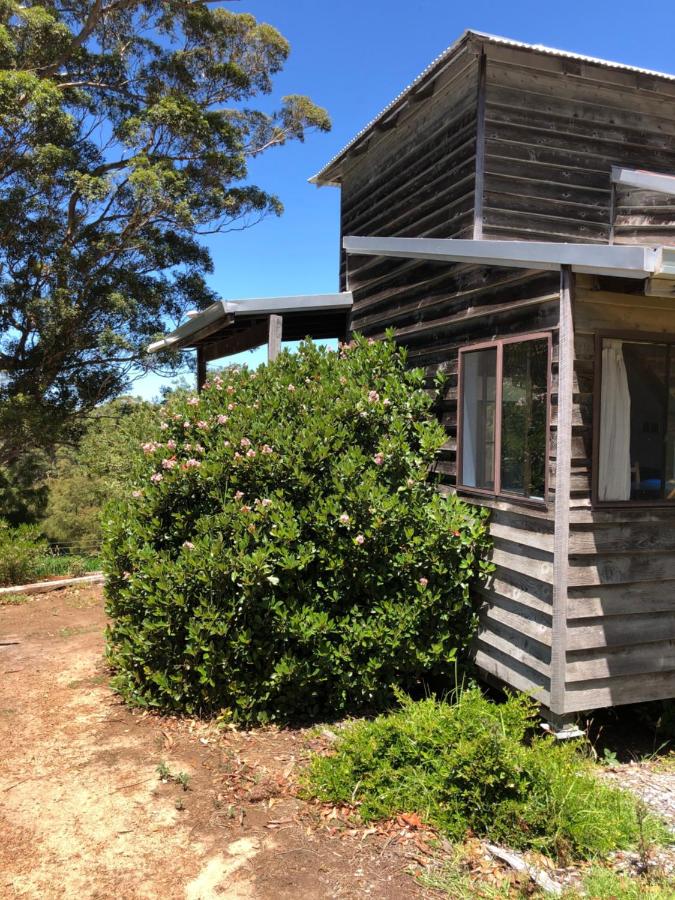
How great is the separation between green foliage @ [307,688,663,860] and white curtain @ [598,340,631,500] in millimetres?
1642

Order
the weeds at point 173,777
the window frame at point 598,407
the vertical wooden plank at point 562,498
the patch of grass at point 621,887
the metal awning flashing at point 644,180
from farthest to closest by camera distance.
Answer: the metal awning flashing at point 644,180 → the window frame at point 598,407 → the vertical wooden plank at point 562,498 → the weeds at point 173,777 → the patch of grass at point 621,887

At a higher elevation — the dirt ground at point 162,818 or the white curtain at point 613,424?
the white curtain at point 613,424

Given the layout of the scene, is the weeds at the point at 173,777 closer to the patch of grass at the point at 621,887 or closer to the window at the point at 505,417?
the patch of grass at the point at 621,887

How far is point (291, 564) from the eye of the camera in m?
4.82

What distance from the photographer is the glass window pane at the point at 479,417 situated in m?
5.42

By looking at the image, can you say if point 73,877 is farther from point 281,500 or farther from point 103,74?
point 103,74

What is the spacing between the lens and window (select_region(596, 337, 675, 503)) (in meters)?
4.62

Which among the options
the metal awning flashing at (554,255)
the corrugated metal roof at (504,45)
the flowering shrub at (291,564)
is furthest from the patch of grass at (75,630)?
the corrugated metal roof at (504,45)

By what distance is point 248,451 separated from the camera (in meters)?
5.30

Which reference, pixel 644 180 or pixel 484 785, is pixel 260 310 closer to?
pixel 644 180

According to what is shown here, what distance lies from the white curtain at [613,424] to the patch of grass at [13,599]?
7970 mm

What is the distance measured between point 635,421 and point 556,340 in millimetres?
848

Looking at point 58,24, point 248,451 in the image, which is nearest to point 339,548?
point 248,451

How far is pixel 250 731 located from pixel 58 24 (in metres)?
17.0
